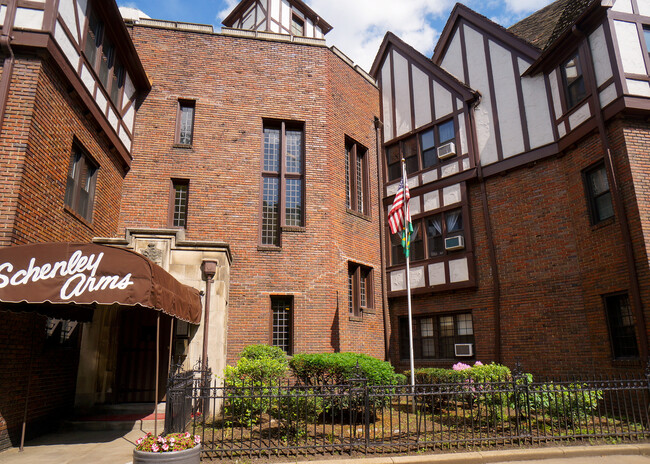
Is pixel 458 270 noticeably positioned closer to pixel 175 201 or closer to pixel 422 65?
pixel 422 65

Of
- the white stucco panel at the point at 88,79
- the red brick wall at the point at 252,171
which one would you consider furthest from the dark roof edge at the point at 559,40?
the white stucco panel at the point at 88,79

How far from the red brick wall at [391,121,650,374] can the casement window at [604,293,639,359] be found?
189mm

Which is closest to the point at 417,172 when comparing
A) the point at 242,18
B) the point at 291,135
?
the point at 291,135

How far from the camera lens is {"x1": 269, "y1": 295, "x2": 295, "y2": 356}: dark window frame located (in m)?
13.8

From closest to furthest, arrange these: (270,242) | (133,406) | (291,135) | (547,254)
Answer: (133,406)
(547,254)
(270,242)
(291,135)

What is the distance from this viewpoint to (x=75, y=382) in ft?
35.6

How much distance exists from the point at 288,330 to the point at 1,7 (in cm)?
1080

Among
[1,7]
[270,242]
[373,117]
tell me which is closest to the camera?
[1,7]

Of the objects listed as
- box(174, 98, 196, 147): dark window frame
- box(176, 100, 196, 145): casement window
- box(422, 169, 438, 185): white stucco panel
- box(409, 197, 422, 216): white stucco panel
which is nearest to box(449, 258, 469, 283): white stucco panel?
box(409, 197, 422, 216): white stucco panel

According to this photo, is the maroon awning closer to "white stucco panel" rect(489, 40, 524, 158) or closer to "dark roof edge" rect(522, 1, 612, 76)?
"white stucco panel" rect(489, 40, 524, 158)

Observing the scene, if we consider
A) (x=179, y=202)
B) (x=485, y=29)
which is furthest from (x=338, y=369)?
(x=485, y=29)

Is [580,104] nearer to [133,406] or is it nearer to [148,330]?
[148,330]

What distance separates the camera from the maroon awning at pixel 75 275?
661 cm

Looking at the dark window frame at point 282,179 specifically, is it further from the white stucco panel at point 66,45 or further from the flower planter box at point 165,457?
the flower planter box at point 165,457
